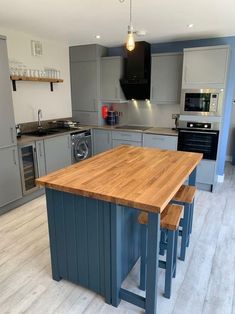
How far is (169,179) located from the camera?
1842 millimetres

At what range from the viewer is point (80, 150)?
4648 millimetres

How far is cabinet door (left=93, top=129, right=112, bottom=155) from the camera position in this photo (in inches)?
187

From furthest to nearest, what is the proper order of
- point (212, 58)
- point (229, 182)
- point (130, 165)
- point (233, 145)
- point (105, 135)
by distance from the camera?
1. point (233, 145)
2. point (105, 135)
3. point (229, 182)
4. point (212, 58)
5. point (130, 165)

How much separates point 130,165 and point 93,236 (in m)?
0.72

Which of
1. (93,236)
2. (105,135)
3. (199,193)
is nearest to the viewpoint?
(93,236)

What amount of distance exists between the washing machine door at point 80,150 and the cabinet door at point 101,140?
0.21 m

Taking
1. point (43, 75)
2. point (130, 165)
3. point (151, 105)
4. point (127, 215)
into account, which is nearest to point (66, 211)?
point (127, 215)

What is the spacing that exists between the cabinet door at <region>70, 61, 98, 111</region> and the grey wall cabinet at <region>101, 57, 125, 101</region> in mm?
164

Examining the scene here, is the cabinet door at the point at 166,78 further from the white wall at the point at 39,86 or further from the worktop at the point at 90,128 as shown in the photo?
the white wall at the point at 39,86

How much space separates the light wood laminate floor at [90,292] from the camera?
6.07 feet

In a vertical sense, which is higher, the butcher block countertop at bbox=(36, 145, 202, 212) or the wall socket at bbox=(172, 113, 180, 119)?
the wall socket at bbox=(172, 113, 180, 119)

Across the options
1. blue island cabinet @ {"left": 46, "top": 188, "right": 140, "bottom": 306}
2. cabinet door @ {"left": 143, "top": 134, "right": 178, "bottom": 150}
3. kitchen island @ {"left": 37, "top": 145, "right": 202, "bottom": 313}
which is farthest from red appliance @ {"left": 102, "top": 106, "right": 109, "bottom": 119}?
blue island cabinet @ {"left": 46, "top": 188, "right": 140, "bottom": 306}

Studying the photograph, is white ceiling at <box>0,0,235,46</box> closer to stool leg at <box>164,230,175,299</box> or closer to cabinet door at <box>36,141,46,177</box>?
cabinet door at <box>36,141,46,177</box>

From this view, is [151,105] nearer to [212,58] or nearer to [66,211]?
[212,58]
